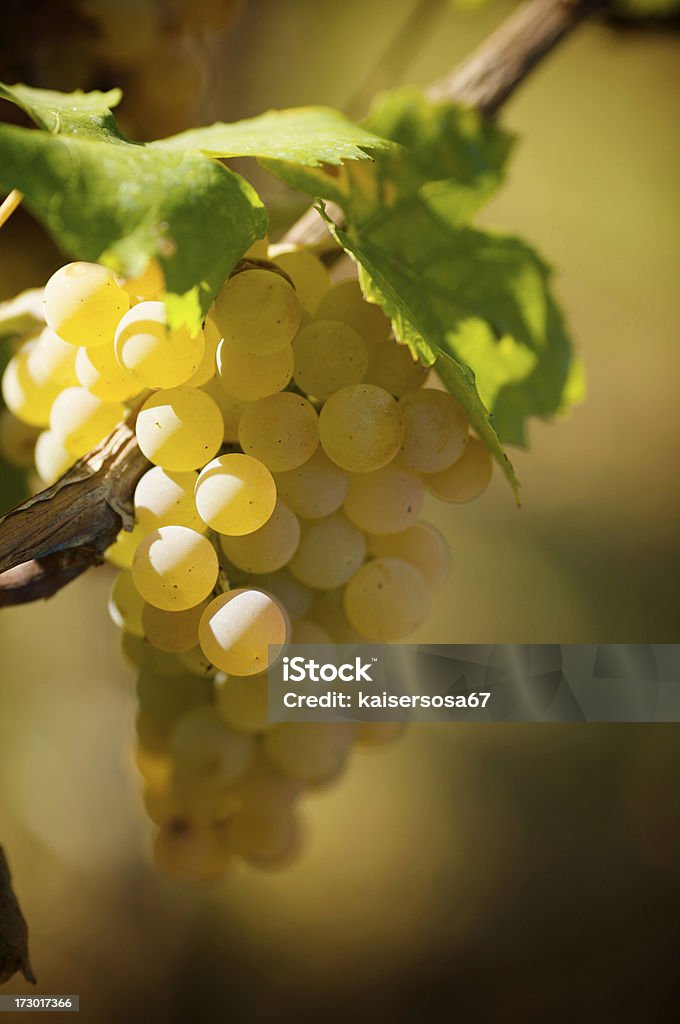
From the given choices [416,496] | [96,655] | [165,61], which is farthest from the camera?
[96,655]

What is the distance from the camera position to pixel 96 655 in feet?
2.47

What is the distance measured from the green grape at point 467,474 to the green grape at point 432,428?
0.07 ft

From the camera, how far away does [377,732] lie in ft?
1.42

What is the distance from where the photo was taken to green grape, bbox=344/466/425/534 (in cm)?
34

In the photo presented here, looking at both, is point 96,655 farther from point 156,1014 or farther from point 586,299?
point 586,299

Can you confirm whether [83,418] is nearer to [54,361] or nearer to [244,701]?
[54,361]

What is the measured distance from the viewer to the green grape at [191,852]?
43 centimetres

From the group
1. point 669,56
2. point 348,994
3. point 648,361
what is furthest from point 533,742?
point 669,56

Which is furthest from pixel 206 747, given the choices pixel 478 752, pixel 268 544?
pixel 478 752

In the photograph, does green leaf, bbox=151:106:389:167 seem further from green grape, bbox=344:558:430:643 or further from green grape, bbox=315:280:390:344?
green grape, bbox=344:558:430:643

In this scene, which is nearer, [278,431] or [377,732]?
[278,431]

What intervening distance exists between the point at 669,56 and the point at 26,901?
937 mm

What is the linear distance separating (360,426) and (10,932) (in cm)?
25

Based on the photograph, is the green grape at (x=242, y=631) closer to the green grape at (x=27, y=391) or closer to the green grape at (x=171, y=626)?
the green grape at (x=171, y=626)
